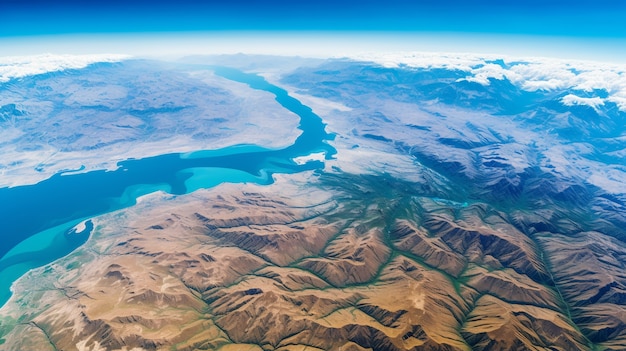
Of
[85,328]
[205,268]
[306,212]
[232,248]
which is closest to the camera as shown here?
[85,328]

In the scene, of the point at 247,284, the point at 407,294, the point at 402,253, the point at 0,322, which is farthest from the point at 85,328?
the point at 402,253

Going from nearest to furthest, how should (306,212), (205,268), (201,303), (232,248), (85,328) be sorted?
(85,328) → (201,303) → (205,268) → (232,248) → (306,212)

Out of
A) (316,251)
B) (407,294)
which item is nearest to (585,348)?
(407,294)

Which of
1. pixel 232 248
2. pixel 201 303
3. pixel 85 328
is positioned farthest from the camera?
pixel 232 248

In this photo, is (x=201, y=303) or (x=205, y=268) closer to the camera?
(x=201, y=303)

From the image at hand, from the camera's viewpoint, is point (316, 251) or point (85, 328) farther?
point (316, 251)

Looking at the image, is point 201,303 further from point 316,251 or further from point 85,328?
point 316,251

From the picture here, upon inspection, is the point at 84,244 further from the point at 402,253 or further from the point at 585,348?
the point at 585,348

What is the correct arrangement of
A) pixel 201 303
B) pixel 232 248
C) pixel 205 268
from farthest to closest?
pixel 232 248 → pixel 205 268 → pixel 201 303
